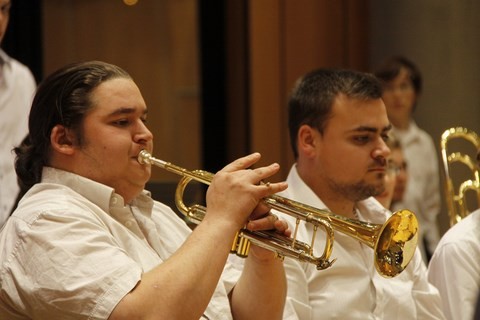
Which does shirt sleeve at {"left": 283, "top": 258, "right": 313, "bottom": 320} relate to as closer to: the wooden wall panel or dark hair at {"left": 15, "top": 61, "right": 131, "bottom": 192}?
dark hair at {"left": 15, "top": 61, "right": 131, "bottom": 192}

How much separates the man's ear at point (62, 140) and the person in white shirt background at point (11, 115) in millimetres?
1390

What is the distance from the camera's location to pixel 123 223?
2461 millimetres

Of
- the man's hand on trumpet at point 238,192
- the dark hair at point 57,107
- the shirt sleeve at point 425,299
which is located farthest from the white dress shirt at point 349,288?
the dark hair at point 57,107

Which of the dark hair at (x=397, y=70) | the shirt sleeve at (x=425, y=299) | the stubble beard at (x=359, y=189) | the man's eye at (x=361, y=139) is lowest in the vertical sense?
the shirt sleeve at (x=425, y=299)

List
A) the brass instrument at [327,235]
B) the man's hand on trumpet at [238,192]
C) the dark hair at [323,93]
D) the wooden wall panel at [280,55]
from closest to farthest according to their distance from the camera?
the man's hand on trumpet at [238,192] < the brass instrument at [327,235] < the dark hair at [323,93] < the wooden wall panel at [280,55]

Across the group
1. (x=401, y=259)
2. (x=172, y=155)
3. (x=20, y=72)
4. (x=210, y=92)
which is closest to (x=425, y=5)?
(x=210, y=92)

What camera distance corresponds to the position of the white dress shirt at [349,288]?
283 cm

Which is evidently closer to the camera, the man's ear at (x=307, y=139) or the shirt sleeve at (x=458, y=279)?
the shirt sleeve at (x=458, y=279)

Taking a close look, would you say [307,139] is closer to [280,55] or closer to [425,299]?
[425,299]

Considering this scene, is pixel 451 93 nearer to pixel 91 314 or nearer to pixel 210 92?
pixel 210 92

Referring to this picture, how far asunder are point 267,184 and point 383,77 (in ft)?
10.6

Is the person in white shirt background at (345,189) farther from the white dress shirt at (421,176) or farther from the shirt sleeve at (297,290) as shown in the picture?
the white dress shirt at (421,176)

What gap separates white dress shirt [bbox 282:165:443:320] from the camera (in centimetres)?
283

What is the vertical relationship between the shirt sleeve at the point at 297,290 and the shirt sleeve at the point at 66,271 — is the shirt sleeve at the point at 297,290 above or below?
below
